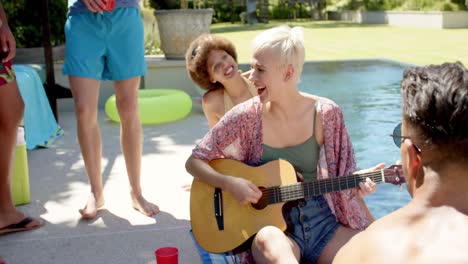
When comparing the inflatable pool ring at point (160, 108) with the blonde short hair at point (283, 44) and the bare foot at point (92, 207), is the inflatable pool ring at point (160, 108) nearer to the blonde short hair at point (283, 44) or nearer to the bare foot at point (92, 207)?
the bare foot at point (92, 207)

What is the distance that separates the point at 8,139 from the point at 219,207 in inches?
54.5

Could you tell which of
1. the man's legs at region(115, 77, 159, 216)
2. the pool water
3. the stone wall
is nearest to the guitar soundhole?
the pool water

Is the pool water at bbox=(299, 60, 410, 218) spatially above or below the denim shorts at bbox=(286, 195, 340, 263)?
below

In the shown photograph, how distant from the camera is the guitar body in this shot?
276cm

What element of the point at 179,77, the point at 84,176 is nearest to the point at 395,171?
the point at 84,176

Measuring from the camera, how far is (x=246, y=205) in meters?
2.83

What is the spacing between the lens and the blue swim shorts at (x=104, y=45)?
3.69m

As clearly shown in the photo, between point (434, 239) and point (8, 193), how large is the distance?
113 inches

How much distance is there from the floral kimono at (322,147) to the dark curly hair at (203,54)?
97 centimetres

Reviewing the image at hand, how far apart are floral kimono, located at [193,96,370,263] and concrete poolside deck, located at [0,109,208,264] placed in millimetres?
641

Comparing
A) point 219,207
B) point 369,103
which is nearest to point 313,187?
point 219,207

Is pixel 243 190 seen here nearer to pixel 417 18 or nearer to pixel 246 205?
pixel 246 205

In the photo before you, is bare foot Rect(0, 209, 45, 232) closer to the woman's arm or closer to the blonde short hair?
the woman's arm

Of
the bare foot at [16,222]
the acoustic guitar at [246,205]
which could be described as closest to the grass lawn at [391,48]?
the bare foot at [16,222]
